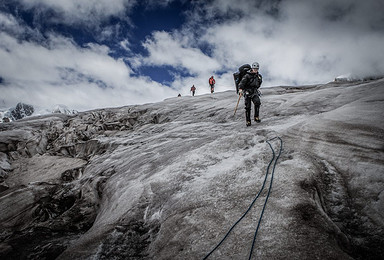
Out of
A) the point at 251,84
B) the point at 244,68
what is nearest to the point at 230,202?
the point at 251,84

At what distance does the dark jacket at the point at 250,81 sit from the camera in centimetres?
953

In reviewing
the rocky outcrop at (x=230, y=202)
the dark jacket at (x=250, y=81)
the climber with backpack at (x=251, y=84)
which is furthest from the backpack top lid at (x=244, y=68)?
the rocky outcrop at (x=230, y=202)

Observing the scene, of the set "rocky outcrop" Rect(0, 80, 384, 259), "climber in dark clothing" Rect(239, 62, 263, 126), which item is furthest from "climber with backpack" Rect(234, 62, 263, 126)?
"rocky outcrop" Rect(0, 80, 384, 259)

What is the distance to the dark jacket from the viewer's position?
9.53 meters

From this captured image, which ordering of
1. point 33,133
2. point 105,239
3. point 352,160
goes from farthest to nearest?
point 33,133
point 352,160
point 105,239

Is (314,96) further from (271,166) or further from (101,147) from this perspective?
(101,147)

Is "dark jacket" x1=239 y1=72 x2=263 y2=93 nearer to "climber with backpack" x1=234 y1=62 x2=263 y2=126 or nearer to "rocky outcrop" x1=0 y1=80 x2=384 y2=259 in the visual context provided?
"climber with backpack" x1=234 y1=62 x2=263 y2=126

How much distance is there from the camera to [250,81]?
9.57m

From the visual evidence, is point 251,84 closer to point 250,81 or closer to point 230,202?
point 250,81

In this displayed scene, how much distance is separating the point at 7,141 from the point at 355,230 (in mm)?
29892

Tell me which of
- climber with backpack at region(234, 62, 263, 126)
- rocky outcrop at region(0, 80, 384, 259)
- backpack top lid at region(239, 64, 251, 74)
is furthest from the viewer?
backpack top lid at region(239, 64, 251, 74)

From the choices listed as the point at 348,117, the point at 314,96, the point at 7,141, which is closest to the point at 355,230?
the point at 348,117

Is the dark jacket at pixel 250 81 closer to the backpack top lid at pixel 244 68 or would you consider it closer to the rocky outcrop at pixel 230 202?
the backpack top lid at pixel 244 68

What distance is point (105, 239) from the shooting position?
434 centimetres
